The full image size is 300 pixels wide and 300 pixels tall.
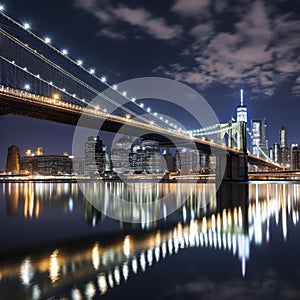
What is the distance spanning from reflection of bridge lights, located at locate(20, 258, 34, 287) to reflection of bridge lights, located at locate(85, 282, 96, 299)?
1.09 m

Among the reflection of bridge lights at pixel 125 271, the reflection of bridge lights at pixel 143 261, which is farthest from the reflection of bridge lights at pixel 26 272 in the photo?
the reflection of bridge lights at pixel 143 261

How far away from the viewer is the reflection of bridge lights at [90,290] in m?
6.23

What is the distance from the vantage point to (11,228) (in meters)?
14.0

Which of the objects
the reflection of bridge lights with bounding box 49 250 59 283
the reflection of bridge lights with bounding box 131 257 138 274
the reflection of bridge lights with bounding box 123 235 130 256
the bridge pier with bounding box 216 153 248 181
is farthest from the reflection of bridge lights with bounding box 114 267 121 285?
the bridge pier with bounding box 216 153 248 181

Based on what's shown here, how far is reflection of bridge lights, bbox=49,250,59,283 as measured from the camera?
7211 mm

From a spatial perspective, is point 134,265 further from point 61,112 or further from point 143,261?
point 61,112

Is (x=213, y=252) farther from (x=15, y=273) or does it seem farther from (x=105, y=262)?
(x=15, y=273)

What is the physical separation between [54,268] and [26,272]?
565 mm

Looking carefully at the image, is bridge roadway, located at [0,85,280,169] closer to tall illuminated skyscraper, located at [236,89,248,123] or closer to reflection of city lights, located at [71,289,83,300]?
reflection of city lights, located at [71,289,83,300]

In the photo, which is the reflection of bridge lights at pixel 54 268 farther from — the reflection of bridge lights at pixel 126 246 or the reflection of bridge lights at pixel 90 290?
the reflection of bridge lights at pixel 126 246

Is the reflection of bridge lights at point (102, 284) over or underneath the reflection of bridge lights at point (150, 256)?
over

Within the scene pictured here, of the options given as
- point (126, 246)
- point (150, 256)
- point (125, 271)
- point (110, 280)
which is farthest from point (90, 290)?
point (126, 246)

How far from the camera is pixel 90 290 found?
6.50 m

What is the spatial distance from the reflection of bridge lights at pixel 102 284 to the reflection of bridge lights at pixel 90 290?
0.40ft
